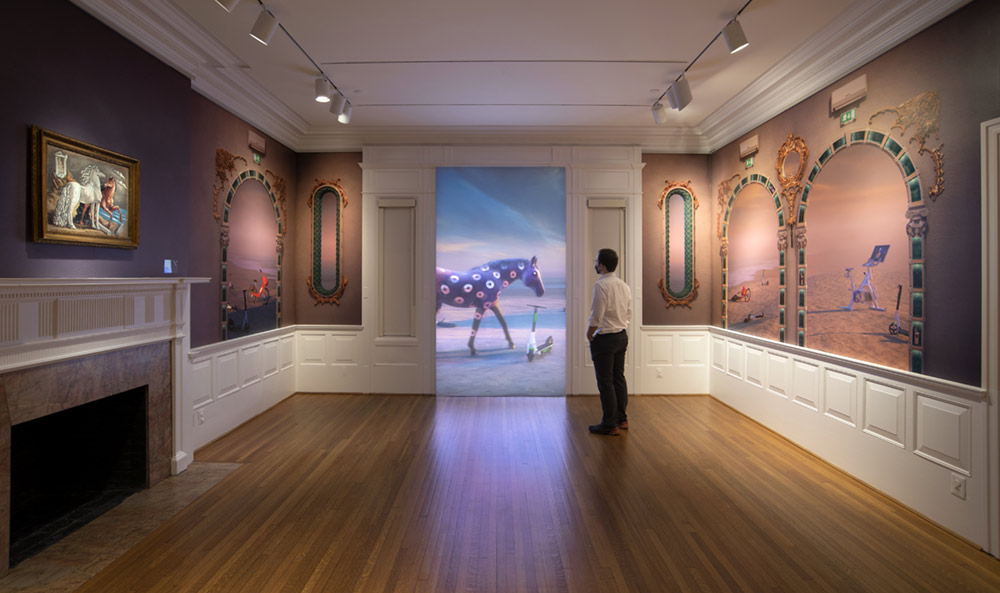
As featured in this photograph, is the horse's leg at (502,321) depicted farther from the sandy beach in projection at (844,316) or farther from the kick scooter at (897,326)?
the kick scooter at (897,326)

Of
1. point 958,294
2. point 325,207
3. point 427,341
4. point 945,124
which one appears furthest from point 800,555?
point 325,207

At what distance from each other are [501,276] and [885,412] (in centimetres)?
452

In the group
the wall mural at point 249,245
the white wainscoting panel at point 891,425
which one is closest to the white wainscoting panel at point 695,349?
the white wainscoting panel at point 891,425

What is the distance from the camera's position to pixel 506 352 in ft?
22.5

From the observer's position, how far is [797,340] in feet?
14.1

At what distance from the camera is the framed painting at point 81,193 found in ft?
8.61

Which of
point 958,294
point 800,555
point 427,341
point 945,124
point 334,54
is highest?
point 334,54

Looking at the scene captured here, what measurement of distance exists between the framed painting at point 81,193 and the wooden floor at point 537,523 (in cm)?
181

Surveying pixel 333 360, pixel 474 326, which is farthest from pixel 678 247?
pixel 333 360

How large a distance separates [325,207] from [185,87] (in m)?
2.36

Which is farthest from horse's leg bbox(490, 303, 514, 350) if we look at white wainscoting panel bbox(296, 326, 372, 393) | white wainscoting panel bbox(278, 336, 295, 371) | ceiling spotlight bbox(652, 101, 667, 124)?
ceiling spotlight bbox(652, 101, 667, 124)

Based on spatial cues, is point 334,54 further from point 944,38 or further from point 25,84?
point 944,38

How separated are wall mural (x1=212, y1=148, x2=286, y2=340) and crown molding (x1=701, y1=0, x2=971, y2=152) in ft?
16.9

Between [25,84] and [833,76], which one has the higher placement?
[833,76]
